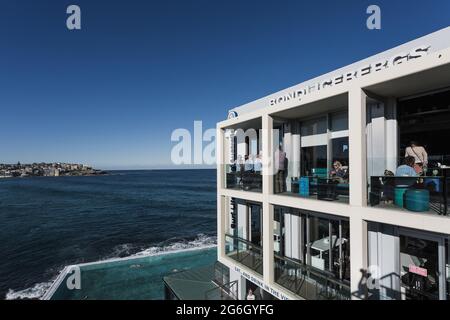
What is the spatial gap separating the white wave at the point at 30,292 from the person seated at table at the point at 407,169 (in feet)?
73.8

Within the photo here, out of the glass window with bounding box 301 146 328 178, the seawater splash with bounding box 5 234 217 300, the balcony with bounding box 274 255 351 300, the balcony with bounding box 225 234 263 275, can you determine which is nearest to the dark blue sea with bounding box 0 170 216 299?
the seawater splash with bounding box 5 234 217 300

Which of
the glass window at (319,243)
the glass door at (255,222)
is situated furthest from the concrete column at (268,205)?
the glass door at (255,222)

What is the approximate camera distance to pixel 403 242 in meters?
6.04

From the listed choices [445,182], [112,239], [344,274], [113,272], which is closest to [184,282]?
[113,272]

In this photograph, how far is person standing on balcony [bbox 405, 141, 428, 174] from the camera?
18.9ft

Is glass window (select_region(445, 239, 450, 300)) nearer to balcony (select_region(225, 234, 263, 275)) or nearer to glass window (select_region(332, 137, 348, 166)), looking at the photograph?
glass window (select_region(332, 137, 348, 166))

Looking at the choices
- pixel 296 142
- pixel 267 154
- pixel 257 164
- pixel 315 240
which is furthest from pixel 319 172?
pixel 257 164

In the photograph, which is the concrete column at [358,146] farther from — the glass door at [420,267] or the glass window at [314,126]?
the glass window at [314,126]

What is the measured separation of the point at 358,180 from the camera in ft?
19.2

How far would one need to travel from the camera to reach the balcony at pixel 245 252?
936 cm

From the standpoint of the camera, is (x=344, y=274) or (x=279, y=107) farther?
(x=279, y=107)

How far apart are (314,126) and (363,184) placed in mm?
3458

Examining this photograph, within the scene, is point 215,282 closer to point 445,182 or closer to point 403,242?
point 403,242
